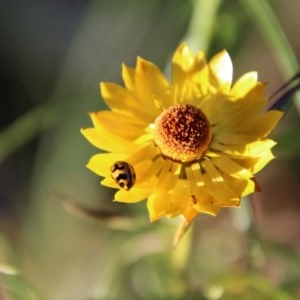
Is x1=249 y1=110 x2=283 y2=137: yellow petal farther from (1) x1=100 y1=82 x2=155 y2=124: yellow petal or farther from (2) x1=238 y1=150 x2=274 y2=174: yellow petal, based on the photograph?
(1) x1=100 y1=82 x2=155 y2=124: yellow petal

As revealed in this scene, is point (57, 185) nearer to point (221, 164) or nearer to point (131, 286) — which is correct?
point (131, 286)

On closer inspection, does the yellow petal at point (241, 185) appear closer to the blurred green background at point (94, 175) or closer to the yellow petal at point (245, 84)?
the yellow petal at point (245, 84)

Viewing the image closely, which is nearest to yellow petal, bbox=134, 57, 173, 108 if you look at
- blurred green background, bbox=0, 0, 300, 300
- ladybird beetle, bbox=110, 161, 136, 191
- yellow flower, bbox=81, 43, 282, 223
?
yellow flower, bbox=81, 43, 282, 223

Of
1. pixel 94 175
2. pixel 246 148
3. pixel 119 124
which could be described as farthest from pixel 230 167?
pixel 94 175

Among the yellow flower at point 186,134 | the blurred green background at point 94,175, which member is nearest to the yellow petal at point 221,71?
the yellow flower at point 186,134

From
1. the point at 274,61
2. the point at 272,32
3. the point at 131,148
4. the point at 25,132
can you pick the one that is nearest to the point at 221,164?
the point at 131,148

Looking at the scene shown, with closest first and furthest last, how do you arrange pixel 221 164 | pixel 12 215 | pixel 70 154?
1. pixel 221 164
2. pixel 70 154
3. pixel 12 215

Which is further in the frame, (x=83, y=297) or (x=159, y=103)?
(x=83, y=297)

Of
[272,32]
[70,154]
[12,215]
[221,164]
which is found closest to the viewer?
[221,164]
